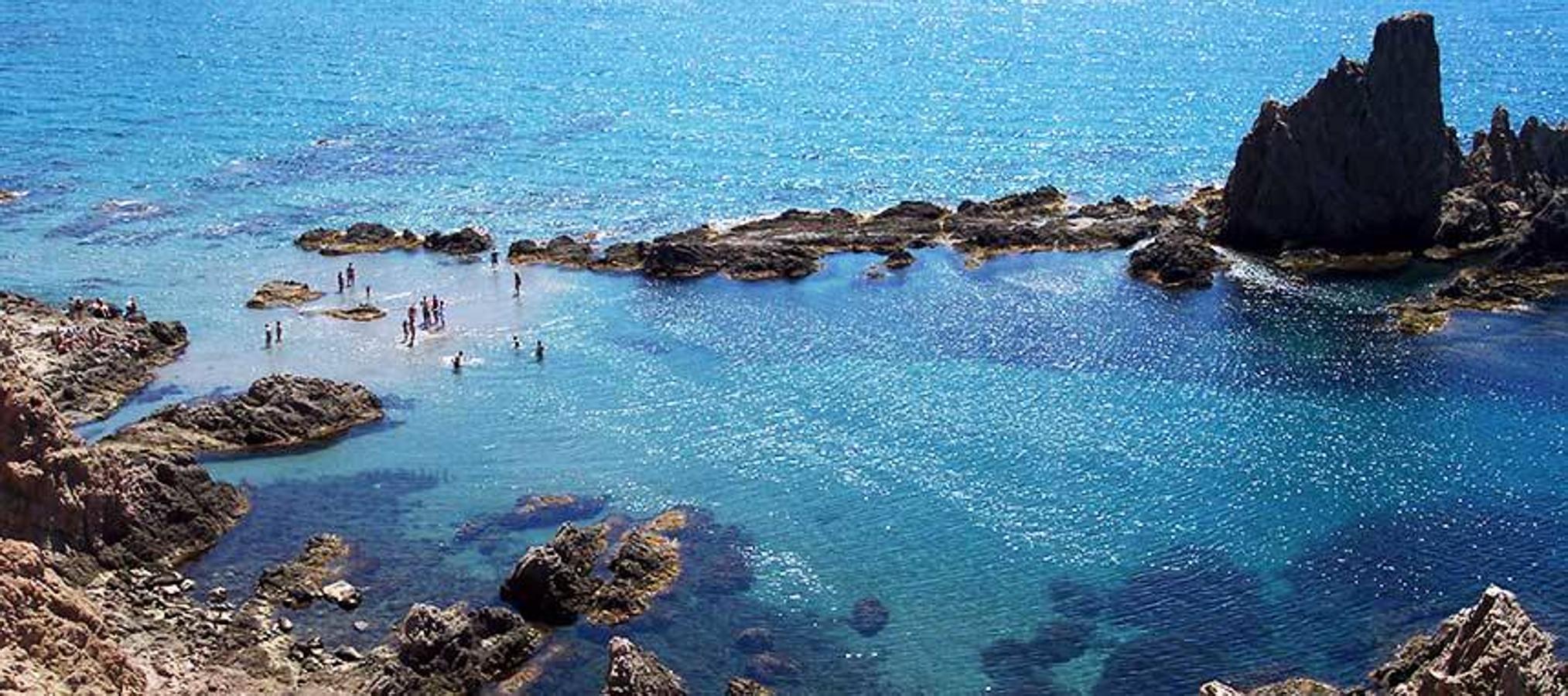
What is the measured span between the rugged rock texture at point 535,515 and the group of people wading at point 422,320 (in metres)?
16.7

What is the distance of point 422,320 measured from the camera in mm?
78875

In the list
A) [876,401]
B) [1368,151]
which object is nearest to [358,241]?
[876,401]

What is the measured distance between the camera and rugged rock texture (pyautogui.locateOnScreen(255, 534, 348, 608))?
158 feet

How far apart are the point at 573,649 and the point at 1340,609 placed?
25518mm

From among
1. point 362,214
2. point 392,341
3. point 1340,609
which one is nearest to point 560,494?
point 392,341

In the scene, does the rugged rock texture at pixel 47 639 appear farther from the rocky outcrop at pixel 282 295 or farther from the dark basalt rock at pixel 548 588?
the rocky outcrop at pixel 282 295

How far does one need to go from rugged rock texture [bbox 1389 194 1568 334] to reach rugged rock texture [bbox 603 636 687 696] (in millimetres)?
50132

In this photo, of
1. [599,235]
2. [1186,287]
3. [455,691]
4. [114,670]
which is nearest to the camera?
[114,670]

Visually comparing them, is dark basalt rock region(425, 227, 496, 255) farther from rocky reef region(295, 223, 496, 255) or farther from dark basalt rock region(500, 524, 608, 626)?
dark basalt rock region(500, 524, 608, 626)

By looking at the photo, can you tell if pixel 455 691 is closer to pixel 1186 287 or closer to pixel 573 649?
pixel 573 649

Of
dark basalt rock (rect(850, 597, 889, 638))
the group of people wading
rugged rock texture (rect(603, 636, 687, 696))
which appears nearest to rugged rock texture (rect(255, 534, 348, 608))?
rugged rock texture (rect(603, 636, 687, 696))

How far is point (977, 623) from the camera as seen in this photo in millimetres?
47969

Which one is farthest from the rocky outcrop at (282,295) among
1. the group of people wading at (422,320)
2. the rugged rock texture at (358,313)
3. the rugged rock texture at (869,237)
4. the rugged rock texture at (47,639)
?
the rugged rock texture at (47,639)

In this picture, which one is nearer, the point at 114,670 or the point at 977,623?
the point at 114,670
